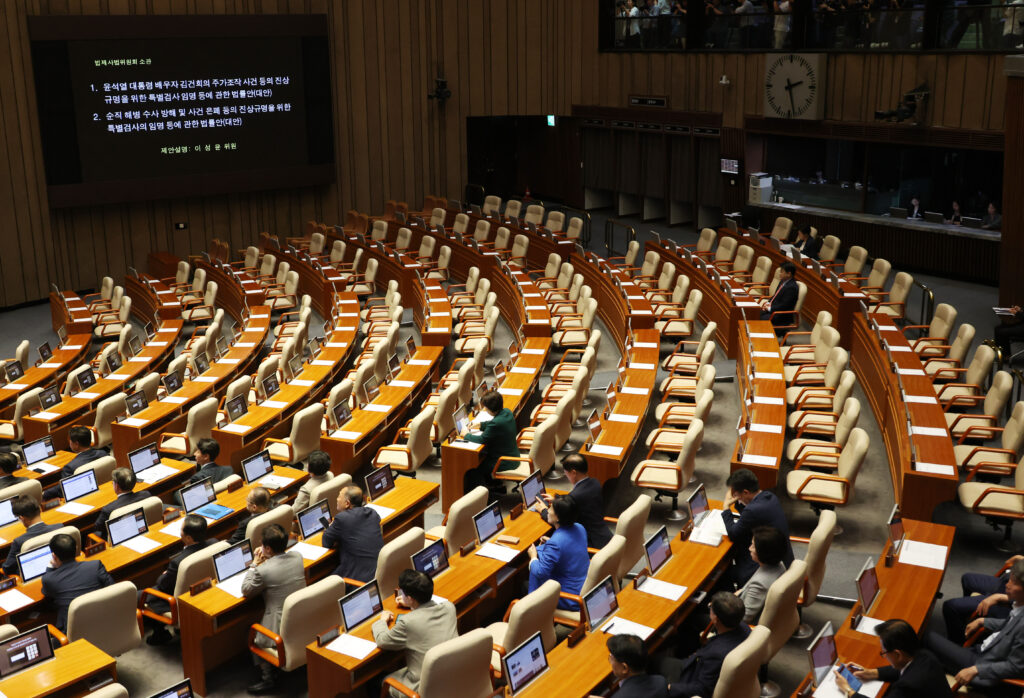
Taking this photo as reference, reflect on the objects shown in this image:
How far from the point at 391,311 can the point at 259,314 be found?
2.02 m

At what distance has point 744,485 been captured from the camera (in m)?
6.30

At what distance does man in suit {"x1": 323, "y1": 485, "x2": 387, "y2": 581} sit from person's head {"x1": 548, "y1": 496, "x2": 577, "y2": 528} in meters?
1.19

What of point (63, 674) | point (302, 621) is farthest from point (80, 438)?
point (302, 621)

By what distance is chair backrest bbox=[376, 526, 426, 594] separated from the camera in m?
5.94

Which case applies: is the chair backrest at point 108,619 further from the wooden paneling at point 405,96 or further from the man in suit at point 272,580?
the wooden paneling at point 405,96

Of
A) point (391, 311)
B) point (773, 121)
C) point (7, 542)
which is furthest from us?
point (773, 121)

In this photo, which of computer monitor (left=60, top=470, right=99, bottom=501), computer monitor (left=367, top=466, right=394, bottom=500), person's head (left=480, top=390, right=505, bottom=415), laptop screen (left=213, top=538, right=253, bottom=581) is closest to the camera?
laptop screen (left=213, top=538, right=253, bottom=581)

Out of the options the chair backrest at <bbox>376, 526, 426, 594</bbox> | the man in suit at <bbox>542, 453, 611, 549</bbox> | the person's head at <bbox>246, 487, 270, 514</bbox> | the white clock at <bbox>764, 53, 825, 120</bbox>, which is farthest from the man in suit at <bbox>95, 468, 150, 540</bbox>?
the white clock at <bbox>764, 53, 825, 120</bbox>

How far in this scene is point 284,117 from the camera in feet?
60.8

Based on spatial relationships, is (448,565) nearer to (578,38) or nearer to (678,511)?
(678,511)

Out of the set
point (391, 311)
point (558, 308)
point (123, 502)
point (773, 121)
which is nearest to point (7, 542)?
point (123, 502)

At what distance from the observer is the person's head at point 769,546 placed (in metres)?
5.50

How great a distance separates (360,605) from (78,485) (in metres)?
3.58

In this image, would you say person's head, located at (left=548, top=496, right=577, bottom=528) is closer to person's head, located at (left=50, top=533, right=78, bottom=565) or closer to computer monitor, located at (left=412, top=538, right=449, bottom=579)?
computer monitor, located at (left=412, top=538, right=449, bottom=579)
